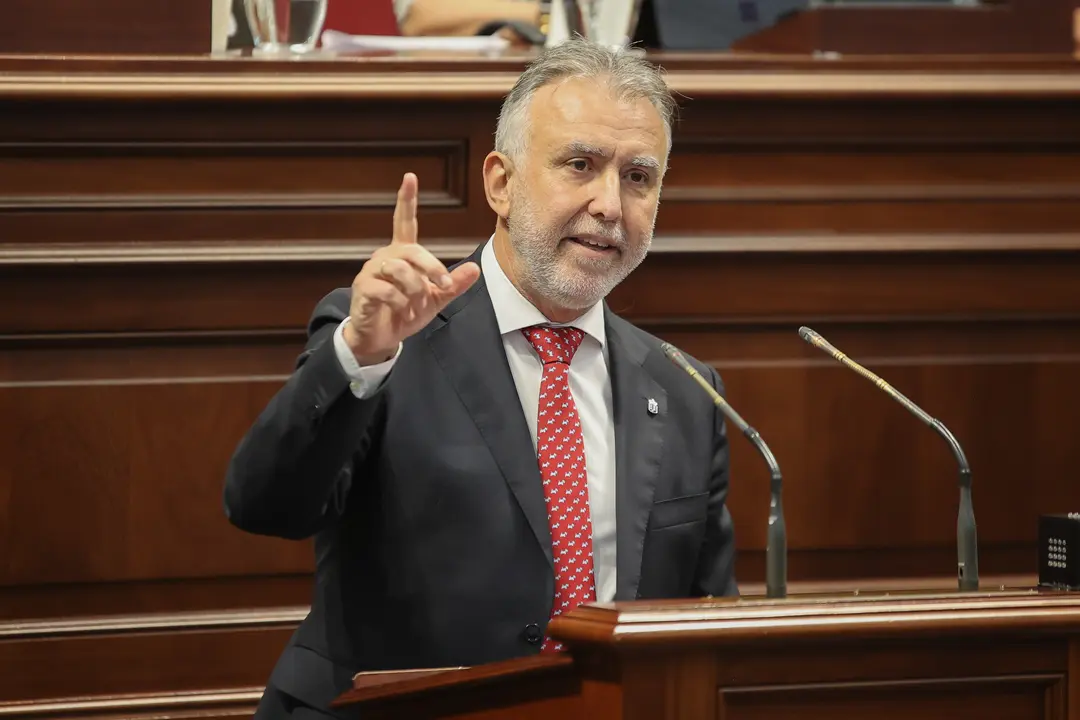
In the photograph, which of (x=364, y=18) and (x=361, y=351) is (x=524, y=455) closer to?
(x=361, y=351)

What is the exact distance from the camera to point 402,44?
2.71 m

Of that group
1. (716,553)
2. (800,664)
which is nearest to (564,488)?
(716,553)

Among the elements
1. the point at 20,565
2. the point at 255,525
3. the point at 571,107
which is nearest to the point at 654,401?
the point at 571,107

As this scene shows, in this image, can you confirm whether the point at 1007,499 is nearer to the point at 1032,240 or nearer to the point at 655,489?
the point at 1032,240

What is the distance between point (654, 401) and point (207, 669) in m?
0.85

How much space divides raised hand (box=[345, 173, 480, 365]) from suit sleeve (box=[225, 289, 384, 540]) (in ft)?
0.18

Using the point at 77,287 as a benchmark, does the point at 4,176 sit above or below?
above

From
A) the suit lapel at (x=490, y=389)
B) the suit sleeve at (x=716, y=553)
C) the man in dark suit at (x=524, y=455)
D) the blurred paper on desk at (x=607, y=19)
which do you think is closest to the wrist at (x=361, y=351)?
the man in dark suit at (x=524, y=455)

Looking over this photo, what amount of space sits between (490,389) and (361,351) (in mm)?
328

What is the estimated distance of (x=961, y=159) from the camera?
267 centimetres

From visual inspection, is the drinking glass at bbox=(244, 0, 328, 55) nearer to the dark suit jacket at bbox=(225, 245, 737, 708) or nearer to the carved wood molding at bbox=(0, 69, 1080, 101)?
the carved wood molding at bbox=(0, 69, 1080, 101)

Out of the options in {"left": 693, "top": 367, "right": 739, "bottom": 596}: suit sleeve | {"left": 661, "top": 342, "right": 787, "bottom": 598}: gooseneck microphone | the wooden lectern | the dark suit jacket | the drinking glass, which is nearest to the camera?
the wooden lectern

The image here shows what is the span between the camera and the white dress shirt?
2027 millimetres

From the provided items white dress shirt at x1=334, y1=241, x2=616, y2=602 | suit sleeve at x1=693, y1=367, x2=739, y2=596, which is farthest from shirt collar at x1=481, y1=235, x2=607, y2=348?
suit sleeve at x1=693, y1=367, x2=739, y2=596
